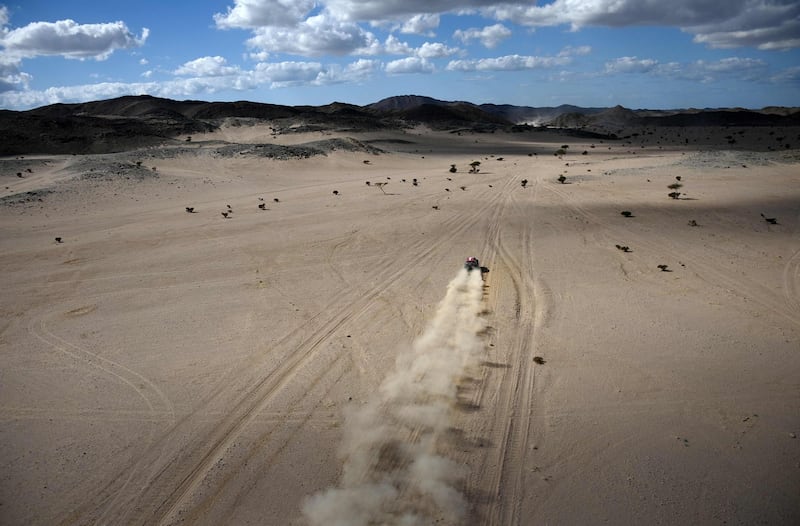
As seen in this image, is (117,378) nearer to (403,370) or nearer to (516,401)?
(403,370)

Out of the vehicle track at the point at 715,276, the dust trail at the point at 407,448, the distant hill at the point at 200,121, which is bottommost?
the dust trail at the point at 407,448

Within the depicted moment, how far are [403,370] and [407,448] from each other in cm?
163

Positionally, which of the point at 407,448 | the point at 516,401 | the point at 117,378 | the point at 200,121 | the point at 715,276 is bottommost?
the point at 407,448

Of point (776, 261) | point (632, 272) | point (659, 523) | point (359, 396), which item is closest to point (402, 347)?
point (359, 396)

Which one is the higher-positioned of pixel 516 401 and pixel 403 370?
pixel 403 370

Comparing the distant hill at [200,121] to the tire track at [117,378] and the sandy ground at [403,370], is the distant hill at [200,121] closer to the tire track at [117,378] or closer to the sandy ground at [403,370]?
the sandy ground at [403,370]

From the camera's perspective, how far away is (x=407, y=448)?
5617mm

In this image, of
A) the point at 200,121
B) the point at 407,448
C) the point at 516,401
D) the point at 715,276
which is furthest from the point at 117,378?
the point at 200,121

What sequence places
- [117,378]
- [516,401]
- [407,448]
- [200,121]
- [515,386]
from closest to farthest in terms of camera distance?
[407,448], [516,401], [515,386], [117,378], [200,121]

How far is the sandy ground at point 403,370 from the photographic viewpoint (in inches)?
202

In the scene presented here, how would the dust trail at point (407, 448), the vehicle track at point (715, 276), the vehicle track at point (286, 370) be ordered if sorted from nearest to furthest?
the dust trail at point (407, 448), the vehicle track at point (286, 370), the vehicle track at point (715, 276)

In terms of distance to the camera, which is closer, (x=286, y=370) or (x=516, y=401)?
(x=516, y=401)

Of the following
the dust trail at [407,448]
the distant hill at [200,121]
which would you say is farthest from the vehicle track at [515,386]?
the distant hill at [200,121]

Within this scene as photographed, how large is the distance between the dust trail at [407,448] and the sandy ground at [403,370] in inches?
1.1
